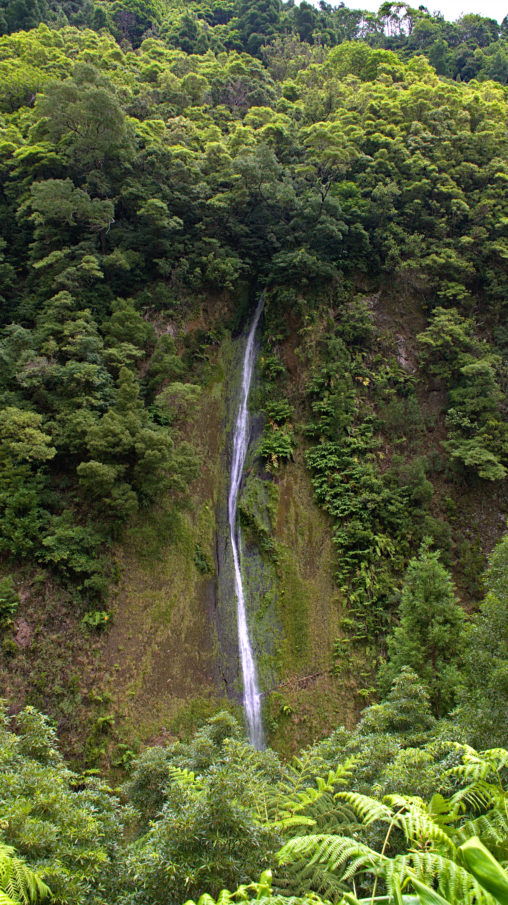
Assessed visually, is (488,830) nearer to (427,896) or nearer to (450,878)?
(450,878)

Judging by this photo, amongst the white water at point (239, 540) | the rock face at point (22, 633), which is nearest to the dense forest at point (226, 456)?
the rock face at point (22, 633)

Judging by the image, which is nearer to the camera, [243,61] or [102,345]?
[102,345]

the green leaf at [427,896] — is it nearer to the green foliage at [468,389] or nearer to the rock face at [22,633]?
the rock face at [22,633]

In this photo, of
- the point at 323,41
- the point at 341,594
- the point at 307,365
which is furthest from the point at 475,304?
the point at 323,41

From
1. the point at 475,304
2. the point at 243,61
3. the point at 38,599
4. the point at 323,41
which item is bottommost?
the point at 38,599

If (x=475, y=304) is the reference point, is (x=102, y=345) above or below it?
below

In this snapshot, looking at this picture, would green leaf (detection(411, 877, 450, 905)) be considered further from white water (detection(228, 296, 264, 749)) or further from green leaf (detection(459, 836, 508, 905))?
white water (detection(228, 296, 264, 749))

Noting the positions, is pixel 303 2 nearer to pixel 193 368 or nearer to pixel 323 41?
pixel 323 41
